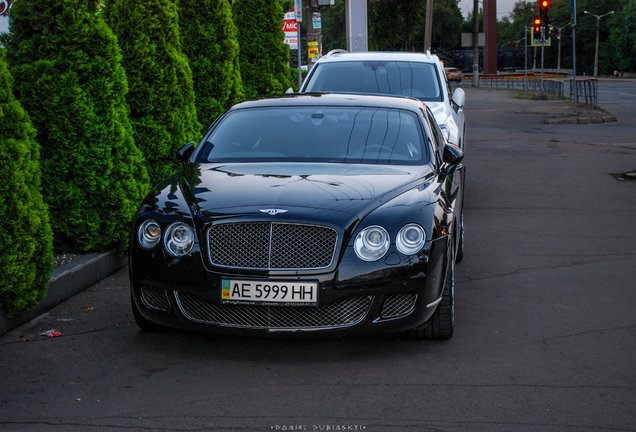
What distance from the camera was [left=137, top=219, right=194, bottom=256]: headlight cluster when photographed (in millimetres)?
5547

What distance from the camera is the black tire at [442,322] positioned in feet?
19.0

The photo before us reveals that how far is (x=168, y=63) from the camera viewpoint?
388 inches

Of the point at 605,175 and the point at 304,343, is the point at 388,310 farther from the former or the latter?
the point at 605,175

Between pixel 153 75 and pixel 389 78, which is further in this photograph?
pixel 389 78

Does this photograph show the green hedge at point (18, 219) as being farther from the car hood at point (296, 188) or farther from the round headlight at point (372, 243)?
the round headlight at point (372, 243)

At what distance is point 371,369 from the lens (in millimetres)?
5309

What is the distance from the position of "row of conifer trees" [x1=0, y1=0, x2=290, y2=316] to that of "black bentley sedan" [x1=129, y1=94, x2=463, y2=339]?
85 cm

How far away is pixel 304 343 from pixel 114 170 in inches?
119

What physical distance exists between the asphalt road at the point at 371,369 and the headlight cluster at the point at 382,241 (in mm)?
600

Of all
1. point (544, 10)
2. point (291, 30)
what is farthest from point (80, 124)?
point (544, 10)

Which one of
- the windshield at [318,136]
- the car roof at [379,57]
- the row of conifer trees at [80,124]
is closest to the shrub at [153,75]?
the row of conifer trees at [80,124]

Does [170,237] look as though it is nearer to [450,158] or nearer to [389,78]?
[450,158]

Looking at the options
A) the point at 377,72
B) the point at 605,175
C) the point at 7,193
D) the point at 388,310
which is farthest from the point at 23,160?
the point at 605,175

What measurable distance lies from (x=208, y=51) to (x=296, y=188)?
756cm
